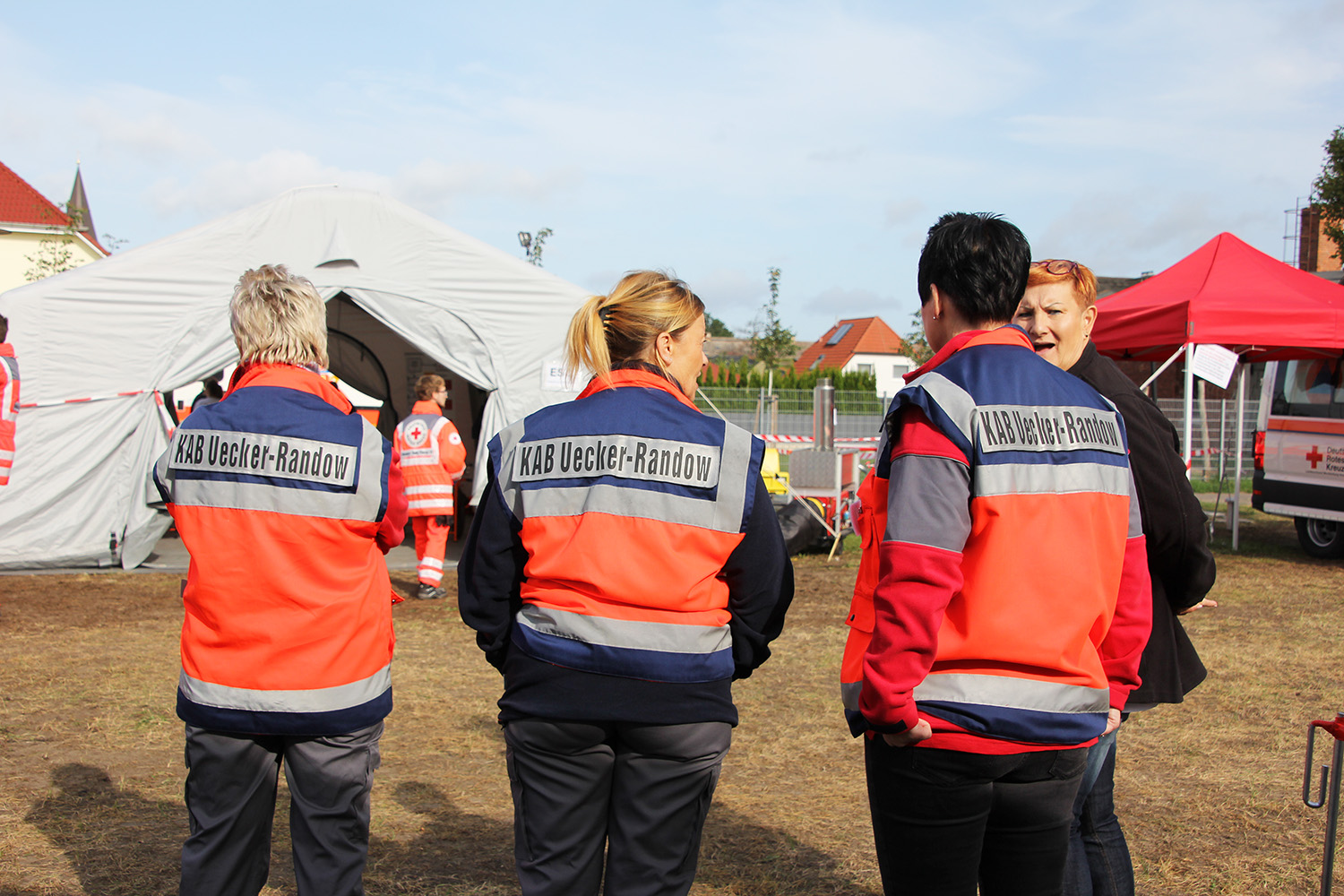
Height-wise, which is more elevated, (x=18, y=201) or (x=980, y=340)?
(x=18, y=201)

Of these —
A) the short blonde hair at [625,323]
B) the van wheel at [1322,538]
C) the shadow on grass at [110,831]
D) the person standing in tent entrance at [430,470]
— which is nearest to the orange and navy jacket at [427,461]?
the person standing in tent entrance at [430,470]

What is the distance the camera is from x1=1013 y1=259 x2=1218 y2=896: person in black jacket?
2500mm

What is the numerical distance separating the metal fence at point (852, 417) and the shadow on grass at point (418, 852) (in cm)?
1659

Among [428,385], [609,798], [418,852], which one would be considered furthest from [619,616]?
[428,385]

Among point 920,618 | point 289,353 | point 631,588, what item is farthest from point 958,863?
point 289,353

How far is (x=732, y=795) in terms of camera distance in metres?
4.38

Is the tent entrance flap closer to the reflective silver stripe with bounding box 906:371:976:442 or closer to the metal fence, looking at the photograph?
the metal fence

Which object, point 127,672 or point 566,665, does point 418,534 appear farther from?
point 566,665

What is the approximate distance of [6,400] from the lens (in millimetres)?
6754

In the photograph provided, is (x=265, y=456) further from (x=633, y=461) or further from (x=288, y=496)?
(x=633, y=461)

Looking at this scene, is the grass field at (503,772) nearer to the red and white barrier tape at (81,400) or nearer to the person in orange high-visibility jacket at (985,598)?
the person in orange high-visibility jacket at (985,598)

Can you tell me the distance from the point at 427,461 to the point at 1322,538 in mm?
9554

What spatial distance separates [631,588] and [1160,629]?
1.47 m

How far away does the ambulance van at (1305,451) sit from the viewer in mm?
10305
